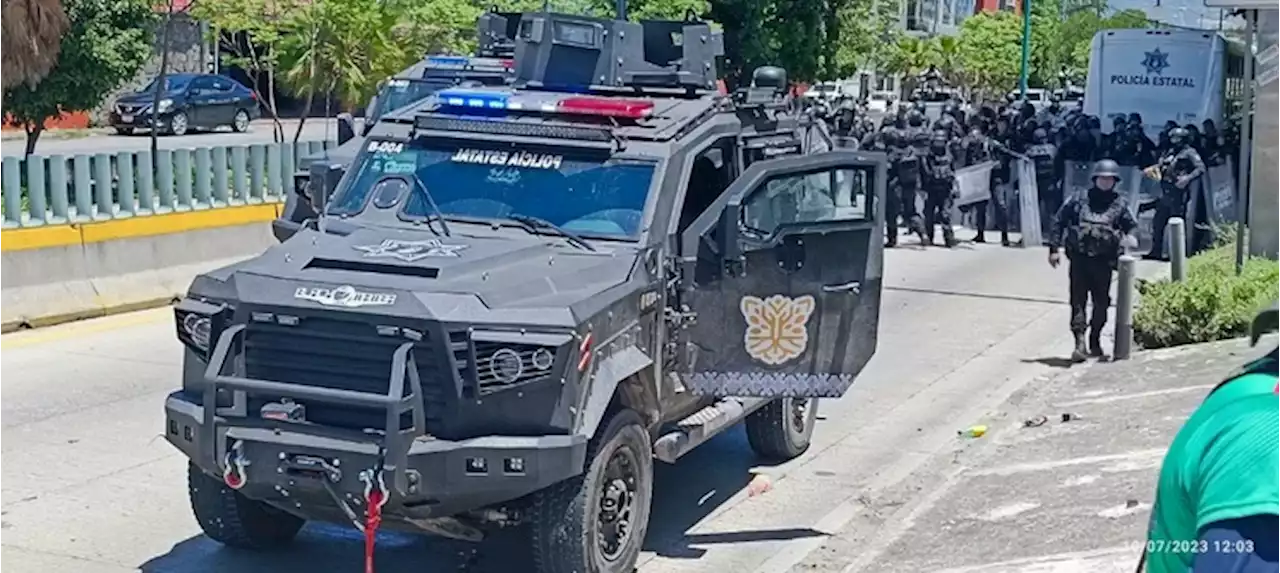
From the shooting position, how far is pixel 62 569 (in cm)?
689

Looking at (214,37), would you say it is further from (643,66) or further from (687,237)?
(687,237)

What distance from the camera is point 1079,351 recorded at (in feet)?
42.1

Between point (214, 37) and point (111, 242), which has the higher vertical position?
point (214, 37)

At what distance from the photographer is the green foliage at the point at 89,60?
1838 centimetres

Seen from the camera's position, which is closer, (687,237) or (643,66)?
(687,237)

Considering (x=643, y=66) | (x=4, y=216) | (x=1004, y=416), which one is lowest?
(x=1004, y=416)

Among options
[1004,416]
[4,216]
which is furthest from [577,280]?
[4,216]

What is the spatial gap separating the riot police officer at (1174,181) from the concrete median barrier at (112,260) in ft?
34.8

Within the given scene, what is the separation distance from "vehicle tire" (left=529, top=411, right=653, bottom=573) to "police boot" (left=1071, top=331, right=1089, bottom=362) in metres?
6.75

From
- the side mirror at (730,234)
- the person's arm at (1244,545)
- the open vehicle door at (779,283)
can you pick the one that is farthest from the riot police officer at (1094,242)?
the person's arm at (1244,545)

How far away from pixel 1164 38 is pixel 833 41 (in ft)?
22.9

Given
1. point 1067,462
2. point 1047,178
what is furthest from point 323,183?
point 1047,178

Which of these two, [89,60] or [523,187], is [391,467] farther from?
[89,60]

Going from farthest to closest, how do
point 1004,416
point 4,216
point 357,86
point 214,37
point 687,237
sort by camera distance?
point 214,37
point 357,86
point 4,216
point 1004,416
point 687,237
